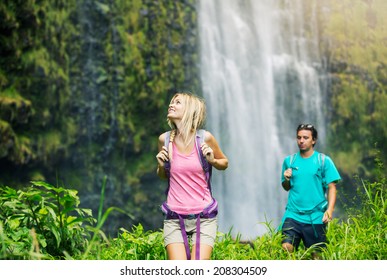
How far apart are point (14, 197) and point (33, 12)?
831 cm

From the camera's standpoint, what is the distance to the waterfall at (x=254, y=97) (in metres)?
13.7

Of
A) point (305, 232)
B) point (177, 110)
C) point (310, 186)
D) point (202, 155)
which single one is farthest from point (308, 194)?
point (177, 110)

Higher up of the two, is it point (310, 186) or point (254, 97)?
point (254, 97)

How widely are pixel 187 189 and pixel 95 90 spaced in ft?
31.4

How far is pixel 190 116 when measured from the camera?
11.2 ft

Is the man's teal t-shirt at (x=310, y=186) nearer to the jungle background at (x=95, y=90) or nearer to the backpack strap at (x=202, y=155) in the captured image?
the backpack strap at (x=202, y=155)

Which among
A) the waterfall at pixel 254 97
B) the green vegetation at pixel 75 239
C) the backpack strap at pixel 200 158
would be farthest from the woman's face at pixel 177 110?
the waterfall at pixel 254 97

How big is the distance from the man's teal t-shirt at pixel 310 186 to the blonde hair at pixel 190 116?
1.15 metres

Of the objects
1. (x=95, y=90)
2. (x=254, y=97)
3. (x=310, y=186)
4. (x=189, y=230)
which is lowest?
(x=189, y=230)

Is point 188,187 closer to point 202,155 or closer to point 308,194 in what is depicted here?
point 202,155

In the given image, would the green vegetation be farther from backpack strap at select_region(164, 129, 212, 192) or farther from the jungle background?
the jungle background

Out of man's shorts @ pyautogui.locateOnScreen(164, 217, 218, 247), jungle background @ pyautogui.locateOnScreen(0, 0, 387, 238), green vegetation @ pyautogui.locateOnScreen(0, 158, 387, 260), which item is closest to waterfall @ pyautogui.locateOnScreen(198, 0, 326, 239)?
jungle background @ pyautogui.locateOnScreen(0, 0, 387, 238)

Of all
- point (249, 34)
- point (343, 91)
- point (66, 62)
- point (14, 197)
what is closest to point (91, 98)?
point (66, 62)

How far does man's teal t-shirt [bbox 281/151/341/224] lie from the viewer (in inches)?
167
